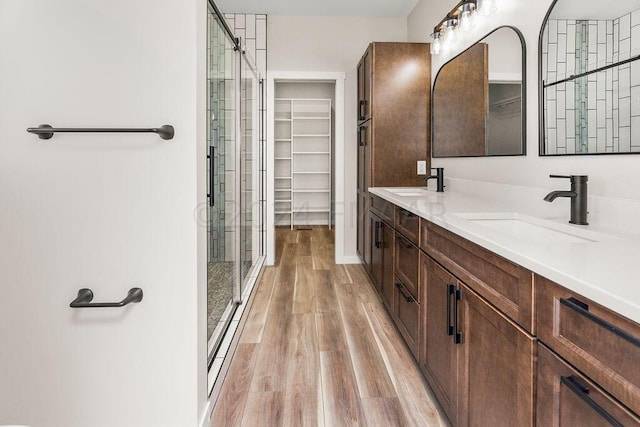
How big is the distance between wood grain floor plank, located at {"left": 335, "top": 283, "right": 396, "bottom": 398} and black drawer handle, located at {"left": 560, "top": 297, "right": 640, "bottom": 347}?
1225 mm

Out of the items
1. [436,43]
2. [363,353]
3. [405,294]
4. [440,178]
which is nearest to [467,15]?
[436,43]

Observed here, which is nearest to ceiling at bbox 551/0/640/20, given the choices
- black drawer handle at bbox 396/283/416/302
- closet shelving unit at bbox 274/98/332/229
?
black drawer handle at bbox 396/283/416/302

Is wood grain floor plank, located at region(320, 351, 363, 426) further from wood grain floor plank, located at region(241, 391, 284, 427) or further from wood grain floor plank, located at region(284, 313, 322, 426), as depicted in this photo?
wood grain floor plank, located at region(241, 391, 284, 427)

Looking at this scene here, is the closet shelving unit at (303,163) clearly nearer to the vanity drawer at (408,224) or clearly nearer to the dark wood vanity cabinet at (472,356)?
the vanity drawer at (408,224)

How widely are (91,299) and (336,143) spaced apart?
3246mm

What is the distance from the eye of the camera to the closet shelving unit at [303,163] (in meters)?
6.89

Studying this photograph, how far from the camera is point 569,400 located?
A: 814 mm

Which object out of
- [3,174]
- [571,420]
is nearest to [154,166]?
[3,174]

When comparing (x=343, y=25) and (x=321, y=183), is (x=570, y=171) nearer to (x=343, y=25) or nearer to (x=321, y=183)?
(x=343, y=25)

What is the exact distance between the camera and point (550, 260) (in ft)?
2.96

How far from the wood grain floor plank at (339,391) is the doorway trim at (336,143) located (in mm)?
2256

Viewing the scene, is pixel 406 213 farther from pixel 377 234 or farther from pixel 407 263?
pixel 377 234

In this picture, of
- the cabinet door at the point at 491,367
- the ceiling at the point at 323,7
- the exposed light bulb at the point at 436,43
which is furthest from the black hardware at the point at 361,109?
the cabinet door at the point at 491,367

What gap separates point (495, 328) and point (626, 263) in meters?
0.38
